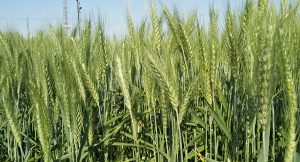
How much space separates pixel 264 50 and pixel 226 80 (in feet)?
3.74

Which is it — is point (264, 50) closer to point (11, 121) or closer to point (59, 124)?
point (11, 121)

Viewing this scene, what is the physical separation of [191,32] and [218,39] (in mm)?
136

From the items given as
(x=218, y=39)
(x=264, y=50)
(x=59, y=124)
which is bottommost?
(x=59, y=124)

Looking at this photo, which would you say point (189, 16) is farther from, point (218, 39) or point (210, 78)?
point (210, 78)

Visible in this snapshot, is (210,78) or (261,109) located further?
(210,78)

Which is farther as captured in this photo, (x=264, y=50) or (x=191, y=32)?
(x=191, y=32)

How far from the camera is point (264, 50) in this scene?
3.85 feet

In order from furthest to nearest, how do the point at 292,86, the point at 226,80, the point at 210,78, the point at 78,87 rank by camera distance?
the point at 226,80, the point at 210,78, the point at 78,87, the point at 292,86

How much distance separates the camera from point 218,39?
1.92 metres

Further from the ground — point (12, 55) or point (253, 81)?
point (12, 55)

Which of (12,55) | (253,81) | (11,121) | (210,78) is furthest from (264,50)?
(12,55)

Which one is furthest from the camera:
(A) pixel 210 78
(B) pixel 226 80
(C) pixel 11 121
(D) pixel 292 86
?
(B) pixel 226 80

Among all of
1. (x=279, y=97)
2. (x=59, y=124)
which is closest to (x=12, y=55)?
(x=59, y=124)

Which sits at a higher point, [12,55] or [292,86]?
[12,55]
